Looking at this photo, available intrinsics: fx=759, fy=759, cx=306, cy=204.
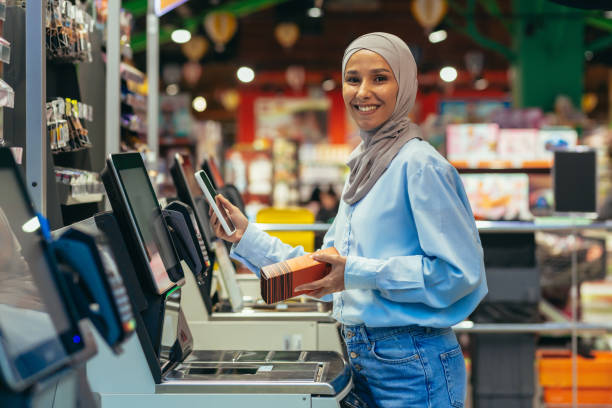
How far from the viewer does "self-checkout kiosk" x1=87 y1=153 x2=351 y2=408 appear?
5.06ft

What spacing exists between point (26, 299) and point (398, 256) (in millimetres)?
879

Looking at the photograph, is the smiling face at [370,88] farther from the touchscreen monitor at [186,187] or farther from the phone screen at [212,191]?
the touchscreen monitor at [186,187]

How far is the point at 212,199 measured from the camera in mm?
1892

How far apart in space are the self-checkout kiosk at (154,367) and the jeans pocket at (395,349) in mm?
88

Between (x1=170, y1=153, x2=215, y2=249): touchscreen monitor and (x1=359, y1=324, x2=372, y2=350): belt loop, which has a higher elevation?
(x1=170, y1=153, x2=215, y2=249): touchscreen monitor

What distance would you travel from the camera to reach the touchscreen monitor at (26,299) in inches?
37.8

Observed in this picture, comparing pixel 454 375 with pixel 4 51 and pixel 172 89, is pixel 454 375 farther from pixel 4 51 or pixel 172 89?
pixel 172 89

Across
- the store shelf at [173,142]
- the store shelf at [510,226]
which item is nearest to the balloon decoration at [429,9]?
the store shelf at [173,142]

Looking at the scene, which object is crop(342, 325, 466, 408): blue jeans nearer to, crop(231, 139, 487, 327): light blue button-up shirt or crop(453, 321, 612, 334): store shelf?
crop(231, 139, 487, 327): light blue button-up shirt

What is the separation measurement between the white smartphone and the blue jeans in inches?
17.2

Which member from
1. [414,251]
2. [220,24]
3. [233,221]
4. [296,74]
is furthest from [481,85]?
[414,251]

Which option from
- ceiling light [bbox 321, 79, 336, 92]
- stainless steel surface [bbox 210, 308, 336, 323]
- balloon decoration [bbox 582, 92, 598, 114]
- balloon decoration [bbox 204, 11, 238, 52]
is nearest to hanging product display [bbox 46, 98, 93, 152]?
stainless steel surface [bbox 210, 308, 336, 323]

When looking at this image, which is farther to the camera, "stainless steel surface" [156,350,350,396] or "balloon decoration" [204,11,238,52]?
"balloon decoration" [204,11,238,52]

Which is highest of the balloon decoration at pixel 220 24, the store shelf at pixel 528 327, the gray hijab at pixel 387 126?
the balloon decoration at pixel 220 24
